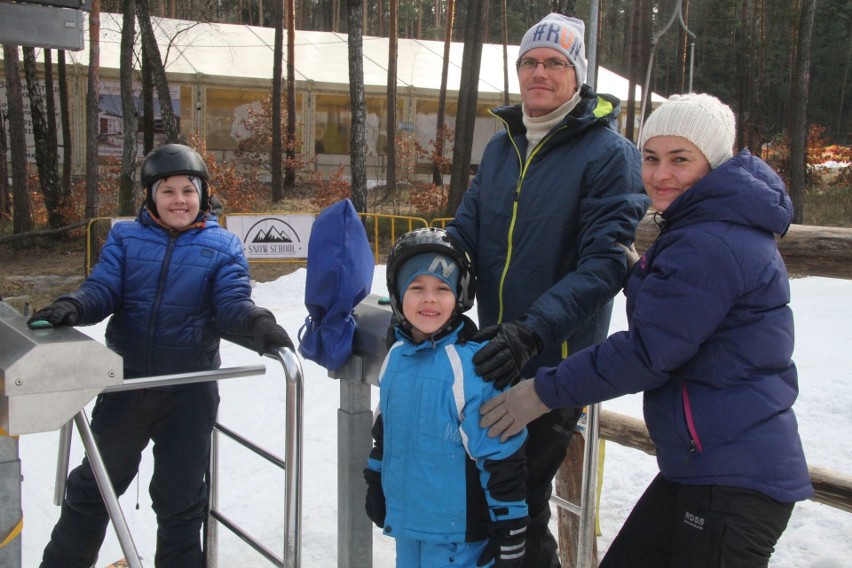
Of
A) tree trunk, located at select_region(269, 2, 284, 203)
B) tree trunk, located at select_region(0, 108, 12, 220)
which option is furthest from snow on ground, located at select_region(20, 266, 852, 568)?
tree trunk, located at select_region(269, 2, 284, 203)

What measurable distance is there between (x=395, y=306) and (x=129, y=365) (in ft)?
3.76

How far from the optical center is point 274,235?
12891mm

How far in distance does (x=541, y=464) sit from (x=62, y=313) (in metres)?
1.51

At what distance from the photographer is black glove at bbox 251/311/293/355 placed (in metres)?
2.46

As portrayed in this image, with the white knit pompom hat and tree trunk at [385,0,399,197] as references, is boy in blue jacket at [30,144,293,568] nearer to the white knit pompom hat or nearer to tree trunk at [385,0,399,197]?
the white knit pompom hat

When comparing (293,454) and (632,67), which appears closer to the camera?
(293,454)

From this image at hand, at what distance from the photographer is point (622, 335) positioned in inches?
77.4

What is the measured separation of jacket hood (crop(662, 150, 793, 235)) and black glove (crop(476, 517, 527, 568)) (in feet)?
2.86

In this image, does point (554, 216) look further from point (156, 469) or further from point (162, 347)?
point (156, 469)

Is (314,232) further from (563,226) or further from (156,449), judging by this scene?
(156,449)

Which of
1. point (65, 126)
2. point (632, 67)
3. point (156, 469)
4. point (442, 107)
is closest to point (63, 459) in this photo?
point (156, 469)

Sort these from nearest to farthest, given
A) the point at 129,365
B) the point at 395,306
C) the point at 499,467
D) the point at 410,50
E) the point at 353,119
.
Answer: the point at 499,467
the point at 395,306
the point at 129,365
the point at 353,119
the point at 410,50

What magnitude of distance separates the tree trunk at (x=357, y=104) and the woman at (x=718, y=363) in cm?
1306

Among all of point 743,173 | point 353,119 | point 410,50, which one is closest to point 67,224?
point 353,119
